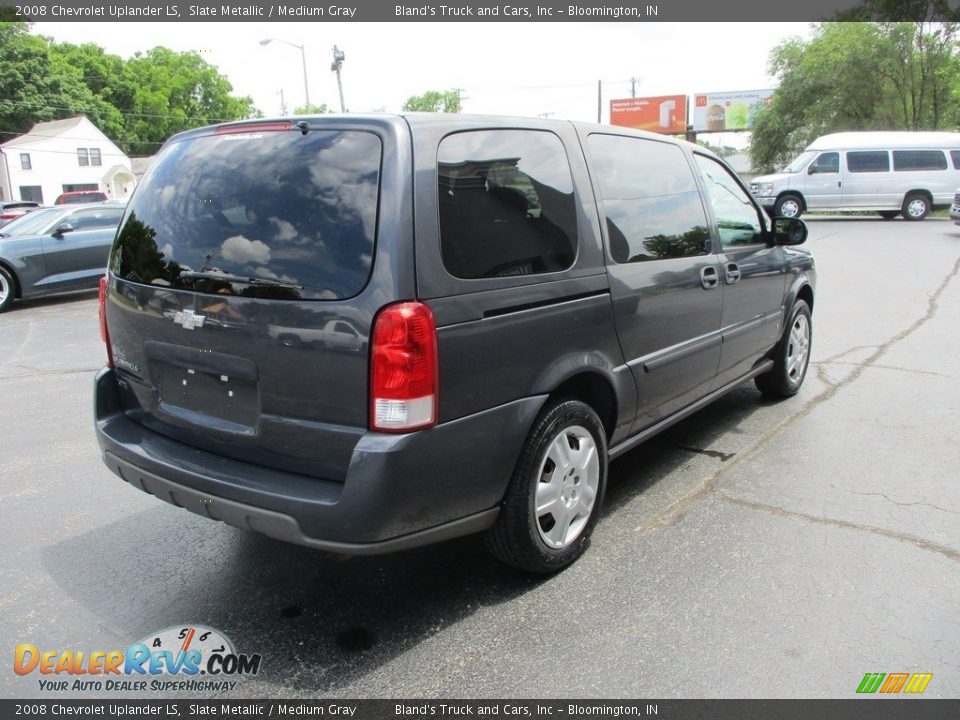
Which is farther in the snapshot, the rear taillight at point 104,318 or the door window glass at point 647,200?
the door window glass at point 647,200

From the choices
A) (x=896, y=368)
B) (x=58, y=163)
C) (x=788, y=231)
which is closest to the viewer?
(x=788, y=231)

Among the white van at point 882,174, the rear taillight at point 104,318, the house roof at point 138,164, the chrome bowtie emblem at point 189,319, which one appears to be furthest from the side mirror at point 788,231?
the house roof at point 138,164

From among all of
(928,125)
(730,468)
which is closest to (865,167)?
(928,125)

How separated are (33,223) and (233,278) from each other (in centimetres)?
1116

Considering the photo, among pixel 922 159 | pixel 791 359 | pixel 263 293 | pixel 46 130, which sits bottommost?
pixel 791 359

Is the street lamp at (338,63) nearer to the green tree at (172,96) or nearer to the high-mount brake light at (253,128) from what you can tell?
the high-mount brake light at (253,128)

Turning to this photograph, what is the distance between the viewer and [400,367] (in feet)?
8.10

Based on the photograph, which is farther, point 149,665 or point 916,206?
point 916,206

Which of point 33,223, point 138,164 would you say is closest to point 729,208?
point 33,223

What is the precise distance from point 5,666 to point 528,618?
193 cm

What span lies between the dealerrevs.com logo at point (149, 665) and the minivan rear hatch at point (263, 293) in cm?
72

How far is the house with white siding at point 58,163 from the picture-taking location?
57.5 metres

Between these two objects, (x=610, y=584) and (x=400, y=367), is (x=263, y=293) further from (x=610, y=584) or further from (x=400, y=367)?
(x=610, y=584)

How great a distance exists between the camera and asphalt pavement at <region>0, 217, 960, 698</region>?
8.50 ft
